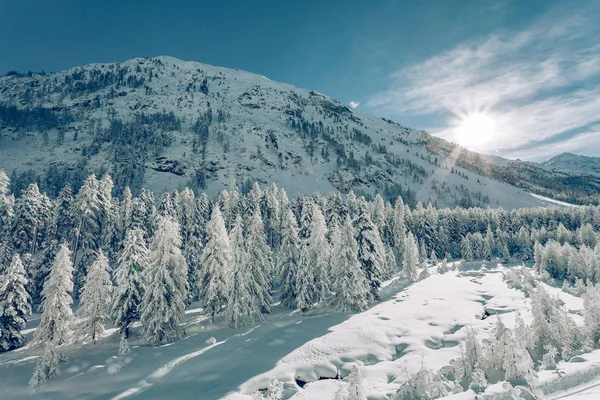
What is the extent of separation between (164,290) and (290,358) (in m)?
13.2

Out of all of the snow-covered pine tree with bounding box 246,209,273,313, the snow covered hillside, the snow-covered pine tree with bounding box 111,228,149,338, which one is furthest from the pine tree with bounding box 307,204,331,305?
the snow-covered pine tree with bounding box 111,228,149,338

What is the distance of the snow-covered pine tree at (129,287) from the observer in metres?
30.3

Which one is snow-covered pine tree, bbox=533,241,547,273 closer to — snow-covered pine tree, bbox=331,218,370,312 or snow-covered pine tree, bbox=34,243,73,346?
snow-covered pine tree, bbox=331,218,370,312

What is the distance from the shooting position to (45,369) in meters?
23.3

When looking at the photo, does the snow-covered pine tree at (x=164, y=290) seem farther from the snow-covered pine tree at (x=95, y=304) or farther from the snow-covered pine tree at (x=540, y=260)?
the snow-covered pine tree at (x=540, y=260)

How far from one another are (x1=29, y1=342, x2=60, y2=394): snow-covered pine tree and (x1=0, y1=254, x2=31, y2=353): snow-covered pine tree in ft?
32.7

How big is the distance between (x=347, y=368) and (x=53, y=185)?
473 ft

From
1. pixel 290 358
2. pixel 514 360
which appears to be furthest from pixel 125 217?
pixel 514 360

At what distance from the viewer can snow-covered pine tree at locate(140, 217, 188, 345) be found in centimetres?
2934

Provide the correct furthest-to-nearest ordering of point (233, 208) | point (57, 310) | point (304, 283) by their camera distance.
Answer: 1. point (233, 208)
2. point (304, 283)
3. point (57, 310)

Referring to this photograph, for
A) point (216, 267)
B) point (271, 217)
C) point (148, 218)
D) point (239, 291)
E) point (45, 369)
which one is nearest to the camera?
point (45, 369)

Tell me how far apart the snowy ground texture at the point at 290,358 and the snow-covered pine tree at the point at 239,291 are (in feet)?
6.03

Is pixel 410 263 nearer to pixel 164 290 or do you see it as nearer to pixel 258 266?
pixel 258 266

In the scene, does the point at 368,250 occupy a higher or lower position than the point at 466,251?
higher
